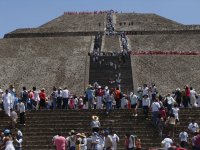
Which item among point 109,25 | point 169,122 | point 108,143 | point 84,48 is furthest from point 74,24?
point 108,143

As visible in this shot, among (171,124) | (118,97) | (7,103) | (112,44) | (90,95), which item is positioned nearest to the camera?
(171,124)

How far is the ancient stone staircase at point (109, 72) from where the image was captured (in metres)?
42.9

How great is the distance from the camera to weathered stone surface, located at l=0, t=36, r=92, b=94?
44406mm

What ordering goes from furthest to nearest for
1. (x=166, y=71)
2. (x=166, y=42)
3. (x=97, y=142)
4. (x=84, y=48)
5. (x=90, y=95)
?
1. (x=166, y=42)
2. (x=84, y=48)
3. (x=166, y=71)
4. (x=90, y=95)
5. (x=97, y=142)

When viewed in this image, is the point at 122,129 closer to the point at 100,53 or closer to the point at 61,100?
the point at 61,100

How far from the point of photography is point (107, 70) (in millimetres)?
45750

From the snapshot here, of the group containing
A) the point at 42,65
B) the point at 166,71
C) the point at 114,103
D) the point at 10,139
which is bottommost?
Result: the point at 10,139

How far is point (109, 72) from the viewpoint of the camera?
148ft

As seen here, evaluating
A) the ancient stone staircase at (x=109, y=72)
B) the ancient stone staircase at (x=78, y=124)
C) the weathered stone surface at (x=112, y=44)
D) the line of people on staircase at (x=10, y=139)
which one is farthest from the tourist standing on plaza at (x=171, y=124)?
the weathered stone surface at (x=112, y=44)

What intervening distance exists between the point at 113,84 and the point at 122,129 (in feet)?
50.5

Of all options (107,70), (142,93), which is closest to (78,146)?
(142,93)

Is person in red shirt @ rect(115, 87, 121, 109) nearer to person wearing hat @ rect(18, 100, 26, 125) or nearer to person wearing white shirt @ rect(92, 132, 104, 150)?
person wearing hat @ rect(18, 100, 26, 125)

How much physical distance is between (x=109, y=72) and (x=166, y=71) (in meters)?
4.44

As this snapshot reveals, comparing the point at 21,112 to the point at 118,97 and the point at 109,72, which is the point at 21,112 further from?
the point at 109,72
